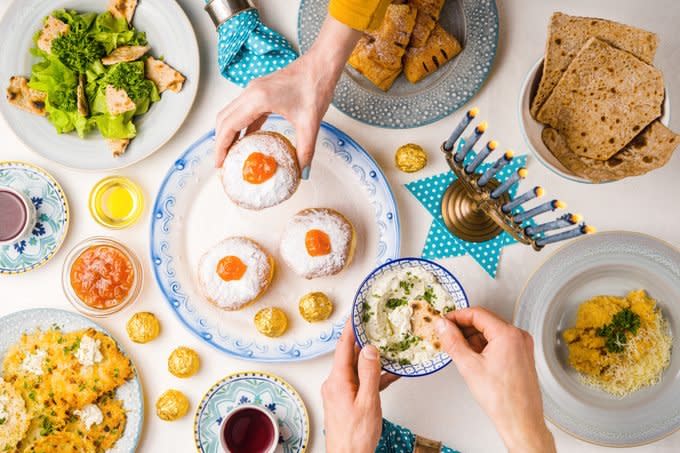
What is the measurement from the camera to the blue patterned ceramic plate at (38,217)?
2.17 meters

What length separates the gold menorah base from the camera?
81.0 inches

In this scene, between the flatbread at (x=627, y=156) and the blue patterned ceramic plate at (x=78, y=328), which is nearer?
the flatbread at (x=627, y=156)

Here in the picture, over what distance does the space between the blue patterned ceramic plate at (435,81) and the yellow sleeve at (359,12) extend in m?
0.38

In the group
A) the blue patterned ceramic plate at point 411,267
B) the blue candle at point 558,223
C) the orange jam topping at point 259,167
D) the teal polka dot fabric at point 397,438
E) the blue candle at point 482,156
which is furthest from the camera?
the teal polka dot fabric at point 397,438

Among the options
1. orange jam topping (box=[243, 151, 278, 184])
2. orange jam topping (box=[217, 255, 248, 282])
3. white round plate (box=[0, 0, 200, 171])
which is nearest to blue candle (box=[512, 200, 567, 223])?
orange jam topping (box=[243, 151, 278, 184])

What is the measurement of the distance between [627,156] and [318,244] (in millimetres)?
996

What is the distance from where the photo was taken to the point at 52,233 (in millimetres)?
2182

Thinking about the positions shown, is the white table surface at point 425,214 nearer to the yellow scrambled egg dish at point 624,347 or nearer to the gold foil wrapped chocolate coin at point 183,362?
the gold foil wrapped chocolate coin at point 183,362

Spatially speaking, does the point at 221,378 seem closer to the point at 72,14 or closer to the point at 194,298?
the point at 194,298

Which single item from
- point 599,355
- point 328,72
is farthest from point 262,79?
point 599,355

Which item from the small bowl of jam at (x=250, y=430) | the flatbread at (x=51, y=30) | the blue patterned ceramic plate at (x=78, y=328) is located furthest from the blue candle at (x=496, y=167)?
the flatbread at (x=51, y=30)

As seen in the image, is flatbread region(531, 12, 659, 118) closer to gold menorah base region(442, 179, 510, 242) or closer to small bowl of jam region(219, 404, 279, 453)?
gold menorah base region(442, 179, 510, 242)

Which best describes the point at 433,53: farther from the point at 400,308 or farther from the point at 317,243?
the point at 400,308

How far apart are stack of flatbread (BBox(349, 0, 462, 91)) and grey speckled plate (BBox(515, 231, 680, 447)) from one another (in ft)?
2.50
